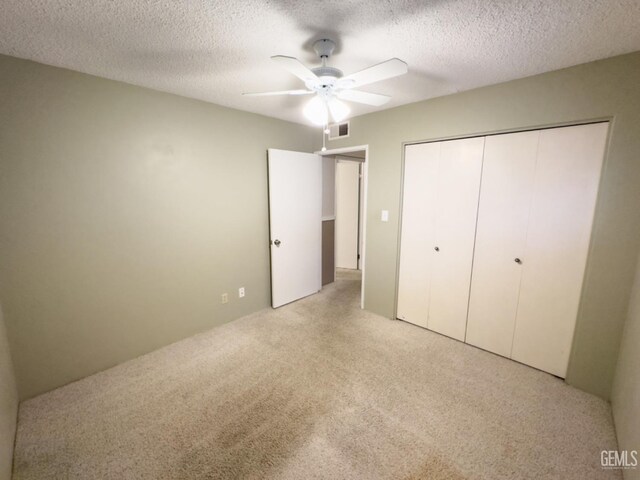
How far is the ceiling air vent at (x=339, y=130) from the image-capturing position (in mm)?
3308

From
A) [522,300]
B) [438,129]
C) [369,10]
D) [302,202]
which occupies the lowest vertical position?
[522,300]

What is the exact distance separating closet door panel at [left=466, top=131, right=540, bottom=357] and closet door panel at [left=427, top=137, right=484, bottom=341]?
0.07 metres

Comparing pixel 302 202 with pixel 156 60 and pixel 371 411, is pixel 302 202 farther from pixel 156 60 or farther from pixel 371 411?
pixel 371 411

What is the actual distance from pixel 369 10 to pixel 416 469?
7.80ft

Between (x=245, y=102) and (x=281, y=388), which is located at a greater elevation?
(x=245, y=102)

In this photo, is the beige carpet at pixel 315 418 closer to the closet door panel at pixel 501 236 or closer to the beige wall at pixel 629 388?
the beige wall at pixel 629 388

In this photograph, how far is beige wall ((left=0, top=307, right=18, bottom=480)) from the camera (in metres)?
1.39

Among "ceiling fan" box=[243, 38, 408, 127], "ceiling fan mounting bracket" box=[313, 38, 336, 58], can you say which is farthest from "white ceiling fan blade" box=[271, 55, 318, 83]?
"ceiling fan mounting bracket" box=[313, 38, 336, 58]

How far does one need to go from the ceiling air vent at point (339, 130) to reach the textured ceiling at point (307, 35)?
48.3 inches

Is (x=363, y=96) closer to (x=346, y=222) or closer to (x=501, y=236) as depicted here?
(x=501, y=236)

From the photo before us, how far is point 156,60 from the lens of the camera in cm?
184

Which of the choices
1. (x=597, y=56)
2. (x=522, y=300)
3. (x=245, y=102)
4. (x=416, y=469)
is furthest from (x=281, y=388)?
(x=597, y=56)

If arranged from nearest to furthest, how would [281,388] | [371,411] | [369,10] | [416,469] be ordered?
1. [369,10]
2. [416,469]
3. [371,411]
4. [281,388]

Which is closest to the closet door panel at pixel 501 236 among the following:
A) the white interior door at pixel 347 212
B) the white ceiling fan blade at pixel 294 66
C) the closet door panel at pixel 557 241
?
the closet door panel at pixel 557 241
